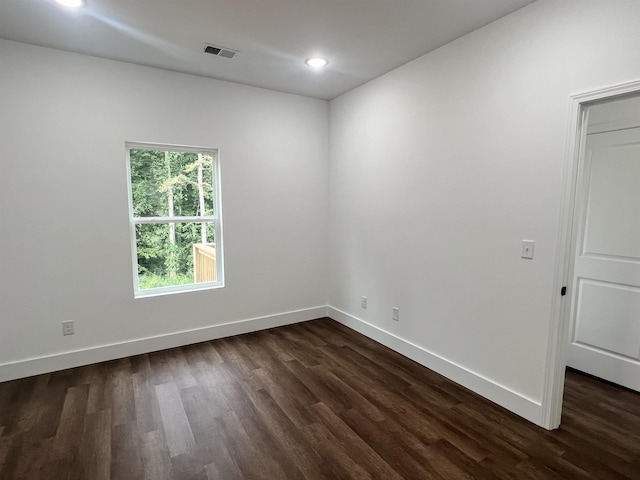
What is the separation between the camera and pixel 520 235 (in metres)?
2.32

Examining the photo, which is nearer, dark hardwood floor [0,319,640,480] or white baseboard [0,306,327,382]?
dark hardwood floor [0,319,640,480]

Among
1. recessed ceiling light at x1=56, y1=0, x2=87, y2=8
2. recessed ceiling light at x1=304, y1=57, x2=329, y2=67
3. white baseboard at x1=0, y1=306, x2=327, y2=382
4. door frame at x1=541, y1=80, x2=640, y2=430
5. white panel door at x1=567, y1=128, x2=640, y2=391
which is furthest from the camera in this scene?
recessed ceiling light at x1=304, y1=57, x2=329, y2=67

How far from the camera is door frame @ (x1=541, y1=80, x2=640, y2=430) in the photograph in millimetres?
2008

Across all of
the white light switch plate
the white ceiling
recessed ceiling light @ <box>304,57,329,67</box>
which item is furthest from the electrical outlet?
the white light switch plate

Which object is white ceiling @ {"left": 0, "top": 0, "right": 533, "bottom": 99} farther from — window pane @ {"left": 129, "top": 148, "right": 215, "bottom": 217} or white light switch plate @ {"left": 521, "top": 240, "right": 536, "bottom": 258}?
white light switch plate @ {"left": 521, "top": 240, "right": 536, "bottom": 258}

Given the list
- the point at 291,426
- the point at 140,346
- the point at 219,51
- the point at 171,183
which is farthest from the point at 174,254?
the point at 291,426

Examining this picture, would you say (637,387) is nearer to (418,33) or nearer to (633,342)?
(633,342)

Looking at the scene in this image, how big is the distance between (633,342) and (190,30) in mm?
4064

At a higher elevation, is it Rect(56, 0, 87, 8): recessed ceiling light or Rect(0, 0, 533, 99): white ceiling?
Rect(0, 0, 533, 99): white ceiling

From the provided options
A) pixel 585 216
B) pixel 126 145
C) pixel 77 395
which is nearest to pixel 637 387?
pixel 585 216

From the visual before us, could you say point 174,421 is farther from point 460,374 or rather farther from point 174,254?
point 460,374

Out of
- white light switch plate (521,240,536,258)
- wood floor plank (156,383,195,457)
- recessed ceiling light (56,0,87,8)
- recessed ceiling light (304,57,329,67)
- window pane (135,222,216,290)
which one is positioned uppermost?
recessed ceiling light (304,57,329,67)

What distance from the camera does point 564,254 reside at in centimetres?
211

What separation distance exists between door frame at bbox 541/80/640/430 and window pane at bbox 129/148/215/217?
10.0 ft
